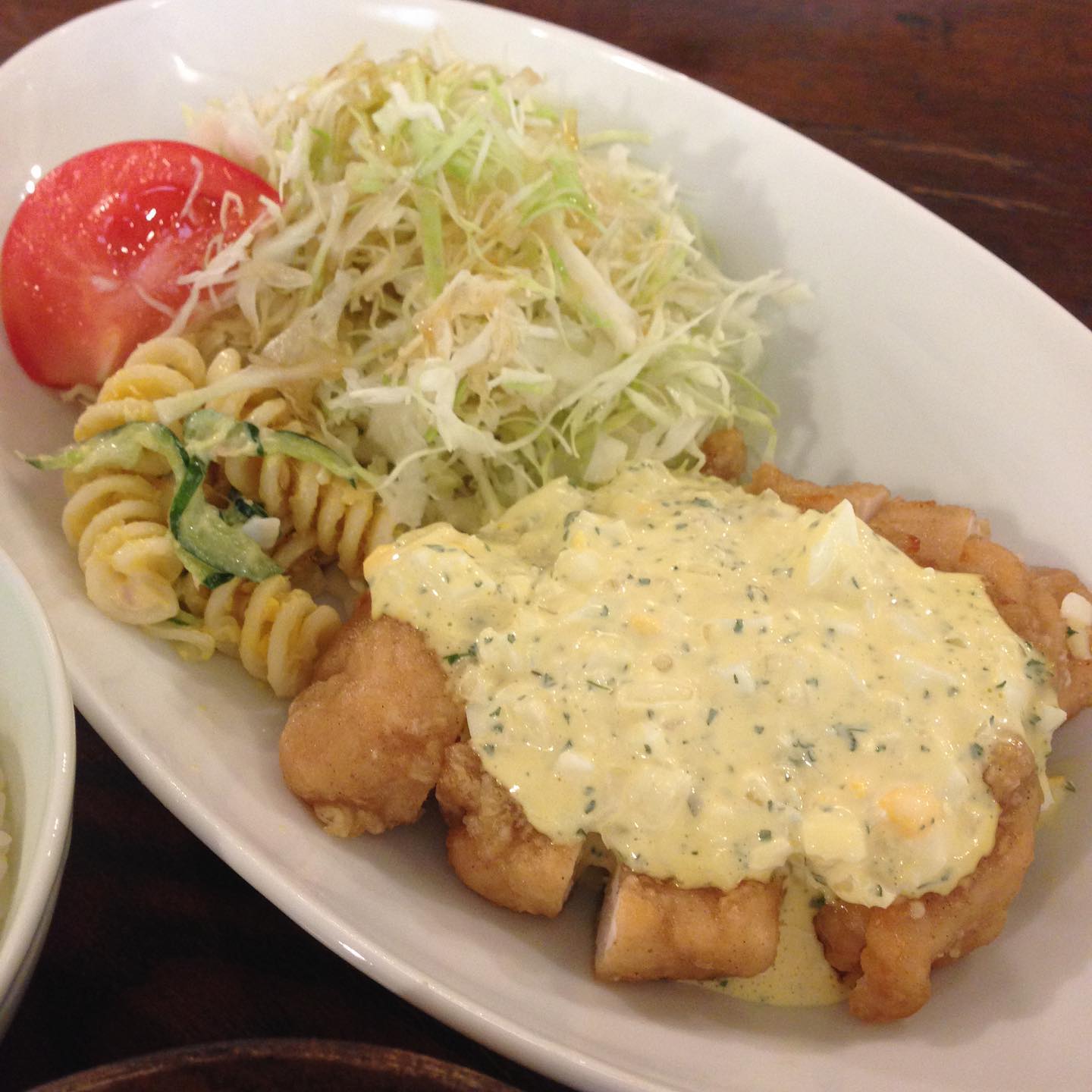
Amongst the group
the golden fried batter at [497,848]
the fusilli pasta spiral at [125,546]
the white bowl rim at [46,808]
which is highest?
the white bowl rim at [46,808]

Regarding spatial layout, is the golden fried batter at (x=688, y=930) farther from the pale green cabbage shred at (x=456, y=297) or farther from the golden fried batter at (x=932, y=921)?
the pale green cabbage shred at (x=456, y=297)

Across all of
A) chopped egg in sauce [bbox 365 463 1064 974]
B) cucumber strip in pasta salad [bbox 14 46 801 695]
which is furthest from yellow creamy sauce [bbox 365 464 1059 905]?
cucumber strip in pasta salad [bbox 14 46 801 695]

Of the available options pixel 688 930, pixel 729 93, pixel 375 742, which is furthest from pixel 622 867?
pixel 729 93

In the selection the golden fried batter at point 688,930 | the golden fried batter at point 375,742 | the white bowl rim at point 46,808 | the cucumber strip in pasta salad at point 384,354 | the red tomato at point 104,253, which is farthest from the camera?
the red tomato at point 104,253

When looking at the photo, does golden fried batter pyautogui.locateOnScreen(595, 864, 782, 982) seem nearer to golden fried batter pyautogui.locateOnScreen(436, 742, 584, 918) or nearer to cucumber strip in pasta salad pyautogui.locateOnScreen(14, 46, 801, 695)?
golden fried batter pyautogui.locateOnScreen(436, 742, 584, 918)

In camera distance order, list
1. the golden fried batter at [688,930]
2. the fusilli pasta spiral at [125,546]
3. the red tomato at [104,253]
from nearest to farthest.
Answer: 1. the golden fried batter at [688,930]
2. the fusilli pasta spiral at [125,546]
3. the red tomato at [104,253]

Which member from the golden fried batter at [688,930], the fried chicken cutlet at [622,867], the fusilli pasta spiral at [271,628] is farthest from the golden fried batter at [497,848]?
the fusilli pasta spiral at [271,628]

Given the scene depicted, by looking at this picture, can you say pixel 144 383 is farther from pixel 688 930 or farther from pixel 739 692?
pixel 688 930
